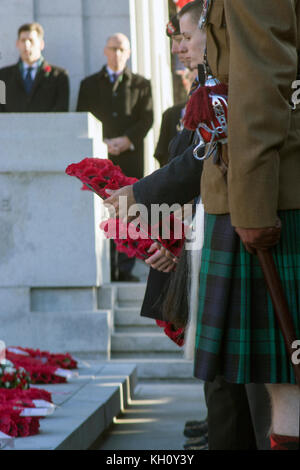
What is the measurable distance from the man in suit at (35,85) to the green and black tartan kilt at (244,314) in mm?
6491

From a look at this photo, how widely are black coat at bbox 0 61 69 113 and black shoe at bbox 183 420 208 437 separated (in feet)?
14.3

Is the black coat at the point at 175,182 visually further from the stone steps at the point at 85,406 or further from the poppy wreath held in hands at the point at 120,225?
the stone steps at the point at 85,406

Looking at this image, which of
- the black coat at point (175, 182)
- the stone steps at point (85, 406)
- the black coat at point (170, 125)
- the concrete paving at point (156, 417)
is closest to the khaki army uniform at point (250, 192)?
the black coat at point (175, 182)

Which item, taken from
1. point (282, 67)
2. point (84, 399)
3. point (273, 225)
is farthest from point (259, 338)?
point (84, 399)

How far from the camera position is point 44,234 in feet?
26.2

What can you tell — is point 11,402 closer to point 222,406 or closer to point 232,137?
point 222,406

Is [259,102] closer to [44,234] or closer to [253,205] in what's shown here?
[253,205]

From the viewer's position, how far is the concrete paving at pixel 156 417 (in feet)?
17.2

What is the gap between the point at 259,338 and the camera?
2586 mm

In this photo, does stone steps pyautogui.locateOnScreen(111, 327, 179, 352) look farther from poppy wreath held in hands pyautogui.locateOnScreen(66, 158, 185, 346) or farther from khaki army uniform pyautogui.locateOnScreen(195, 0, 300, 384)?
khaki army uniform pyautogui.locateOnScreen(195, 0, 300, 384)

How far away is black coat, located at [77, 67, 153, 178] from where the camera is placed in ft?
29.8

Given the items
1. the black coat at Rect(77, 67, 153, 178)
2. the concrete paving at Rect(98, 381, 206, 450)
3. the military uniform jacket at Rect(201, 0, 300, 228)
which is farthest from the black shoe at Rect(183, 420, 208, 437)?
the black coat at Rect(77, 67, 153, 178)

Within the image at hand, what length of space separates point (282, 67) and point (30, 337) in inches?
229

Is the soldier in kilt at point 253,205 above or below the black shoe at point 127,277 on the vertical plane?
above
